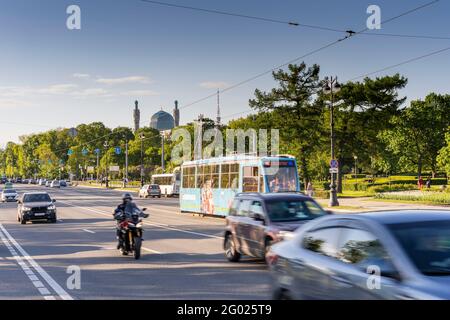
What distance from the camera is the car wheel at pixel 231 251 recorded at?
1430cm

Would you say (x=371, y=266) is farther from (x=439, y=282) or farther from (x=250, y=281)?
(x=250, y=281)

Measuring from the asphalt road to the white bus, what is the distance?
46.5m

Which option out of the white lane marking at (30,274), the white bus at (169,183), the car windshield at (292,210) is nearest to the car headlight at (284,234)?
the car windshield at (292,210)

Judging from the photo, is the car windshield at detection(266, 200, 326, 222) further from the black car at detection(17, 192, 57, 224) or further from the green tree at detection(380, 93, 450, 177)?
the green tree at detection(380, 93, 450, 177)

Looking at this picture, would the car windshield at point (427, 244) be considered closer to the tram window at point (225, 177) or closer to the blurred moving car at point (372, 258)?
the blurred moving car at point (372, 258)

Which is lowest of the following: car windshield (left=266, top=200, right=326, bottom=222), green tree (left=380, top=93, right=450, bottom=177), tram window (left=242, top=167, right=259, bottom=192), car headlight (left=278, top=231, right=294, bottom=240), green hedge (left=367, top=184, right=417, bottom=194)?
car headlight (left=278, top=231, right=294, bottom=240)

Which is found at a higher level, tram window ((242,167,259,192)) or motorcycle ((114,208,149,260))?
tram window ((242,167,259,192))

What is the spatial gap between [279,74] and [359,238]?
59770mm

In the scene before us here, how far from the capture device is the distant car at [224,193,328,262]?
41.8 feet

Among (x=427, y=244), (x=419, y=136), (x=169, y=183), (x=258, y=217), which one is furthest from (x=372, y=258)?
(x=419, y=136)

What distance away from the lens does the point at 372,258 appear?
5766 millimetres

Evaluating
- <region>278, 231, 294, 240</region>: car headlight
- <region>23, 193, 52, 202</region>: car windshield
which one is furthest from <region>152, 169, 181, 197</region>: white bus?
<region>278, 231, 294, 240</region>: car headlight

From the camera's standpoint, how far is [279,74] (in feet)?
213

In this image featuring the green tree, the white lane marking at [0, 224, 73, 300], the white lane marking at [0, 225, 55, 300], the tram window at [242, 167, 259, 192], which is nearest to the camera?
the white lane marking at [0, 224, 73, 300]
